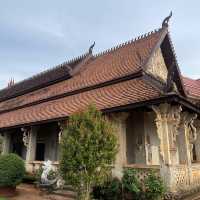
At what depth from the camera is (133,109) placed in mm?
9648

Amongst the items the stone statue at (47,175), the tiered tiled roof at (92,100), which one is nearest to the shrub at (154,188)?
the tiered tiled roof at (92,100)

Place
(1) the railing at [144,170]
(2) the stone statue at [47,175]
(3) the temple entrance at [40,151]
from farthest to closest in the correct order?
(3) the temple entrance at [40,151]
(2) the stone statue at [47,175]
(1) the railing at [144,170]

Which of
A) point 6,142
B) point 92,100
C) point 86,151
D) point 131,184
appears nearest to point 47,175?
point 92,100

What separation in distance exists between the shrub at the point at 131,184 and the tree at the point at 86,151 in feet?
4.54

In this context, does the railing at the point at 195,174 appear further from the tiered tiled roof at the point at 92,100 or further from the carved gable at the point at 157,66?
the carved gable at the point at 157,66

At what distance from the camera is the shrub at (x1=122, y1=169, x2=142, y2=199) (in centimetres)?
818

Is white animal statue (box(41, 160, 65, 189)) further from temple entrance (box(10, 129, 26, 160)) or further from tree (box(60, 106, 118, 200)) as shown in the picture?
temple entrance (box(10, 129, 26, 160))

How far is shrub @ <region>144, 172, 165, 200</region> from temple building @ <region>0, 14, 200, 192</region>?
0.35m

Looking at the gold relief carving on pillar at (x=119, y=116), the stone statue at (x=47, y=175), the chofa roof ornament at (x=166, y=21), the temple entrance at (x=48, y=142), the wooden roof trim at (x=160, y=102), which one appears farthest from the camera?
the temple entrance at (x=48, y=142)

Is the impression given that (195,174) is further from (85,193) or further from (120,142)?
(85,193)

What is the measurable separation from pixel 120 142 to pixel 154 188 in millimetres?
2341

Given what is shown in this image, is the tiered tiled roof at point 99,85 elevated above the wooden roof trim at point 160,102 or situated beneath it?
elevated above

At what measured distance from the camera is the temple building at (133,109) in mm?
8617

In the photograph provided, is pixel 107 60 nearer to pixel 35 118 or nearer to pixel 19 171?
pixel 35 118
